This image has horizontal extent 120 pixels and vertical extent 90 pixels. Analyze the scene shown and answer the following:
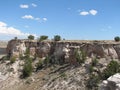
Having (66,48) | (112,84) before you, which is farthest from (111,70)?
(112,84)

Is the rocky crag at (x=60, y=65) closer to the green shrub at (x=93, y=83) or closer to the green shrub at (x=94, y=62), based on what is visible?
the green shrub at (x=93, y=83)

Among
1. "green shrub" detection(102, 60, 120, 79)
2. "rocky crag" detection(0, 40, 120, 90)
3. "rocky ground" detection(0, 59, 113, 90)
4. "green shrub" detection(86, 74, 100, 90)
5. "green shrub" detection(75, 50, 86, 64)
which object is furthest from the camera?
"green shrub" detection(75, 50, 86, 64)

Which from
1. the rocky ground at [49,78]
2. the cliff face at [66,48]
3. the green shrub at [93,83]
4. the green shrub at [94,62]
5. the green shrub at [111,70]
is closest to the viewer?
the green shrub at [111,70]

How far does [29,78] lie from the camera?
55.1m

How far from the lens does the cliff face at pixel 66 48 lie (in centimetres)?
5274

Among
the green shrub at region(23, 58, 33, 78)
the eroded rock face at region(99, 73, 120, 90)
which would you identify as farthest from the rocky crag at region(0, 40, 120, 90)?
the eroded rock face at region(99, 73, 120, 90)

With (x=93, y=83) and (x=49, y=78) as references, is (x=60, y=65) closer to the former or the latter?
(x=49, y=78)

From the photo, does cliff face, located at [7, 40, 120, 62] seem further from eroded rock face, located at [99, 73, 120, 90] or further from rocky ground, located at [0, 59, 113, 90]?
eroded rock face, located at [99, 73, 120, 90]

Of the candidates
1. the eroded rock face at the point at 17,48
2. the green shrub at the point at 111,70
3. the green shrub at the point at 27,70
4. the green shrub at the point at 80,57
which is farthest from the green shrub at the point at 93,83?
the eroded rock face at the point at 17,48

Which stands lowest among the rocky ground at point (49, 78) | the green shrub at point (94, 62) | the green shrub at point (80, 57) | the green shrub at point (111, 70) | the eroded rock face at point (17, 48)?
the rocky ground at point (49, 78)

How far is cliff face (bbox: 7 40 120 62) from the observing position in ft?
173

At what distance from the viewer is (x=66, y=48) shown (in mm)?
58500

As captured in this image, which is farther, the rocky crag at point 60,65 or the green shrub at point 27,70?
the green shrub at point 27,70

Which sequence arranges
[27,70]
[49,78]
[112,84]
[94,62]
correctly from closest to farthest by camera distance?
[112,84] → [94,62] → [49,78] → [27,70]
